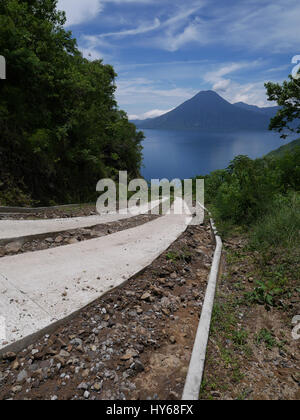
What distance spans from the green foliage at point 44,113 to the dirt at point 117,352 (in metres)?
7.36

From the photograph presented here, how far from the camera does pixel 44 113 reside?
1162cm

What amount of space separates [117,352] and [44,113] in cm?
1181

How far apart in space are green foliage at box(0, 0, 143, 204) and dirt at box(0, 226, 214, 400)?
24.1ft

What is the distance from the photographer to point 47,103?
39.9 feet

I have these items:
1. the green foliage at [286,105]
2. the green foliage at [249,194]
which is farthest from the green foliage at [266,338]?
the green foliage at [286,105]

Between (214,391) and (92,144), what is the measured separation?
14.5 m

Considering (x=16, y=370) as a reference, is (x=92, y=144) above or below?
above

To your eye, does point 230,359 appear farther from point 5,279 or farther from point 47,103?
point 47,103

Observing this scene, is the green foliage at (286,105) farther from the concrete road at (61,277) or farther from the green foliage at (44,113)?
the concrete road at (61,277)

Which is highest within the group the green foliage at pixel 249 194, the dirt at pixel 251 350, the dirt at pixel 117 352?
the green foliage at pixel 249 194

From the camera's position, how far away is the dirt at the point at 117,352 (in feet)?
8.14

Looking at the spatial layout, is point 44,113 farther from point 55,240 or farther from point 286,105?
point 286,105

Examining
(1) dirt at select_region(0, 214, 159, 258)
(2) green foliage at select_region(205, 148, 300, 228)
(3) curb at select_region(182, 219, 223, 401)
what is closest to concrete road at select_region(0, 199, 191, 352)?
(1) dirt at select_region(0, 214, 159, 258)
